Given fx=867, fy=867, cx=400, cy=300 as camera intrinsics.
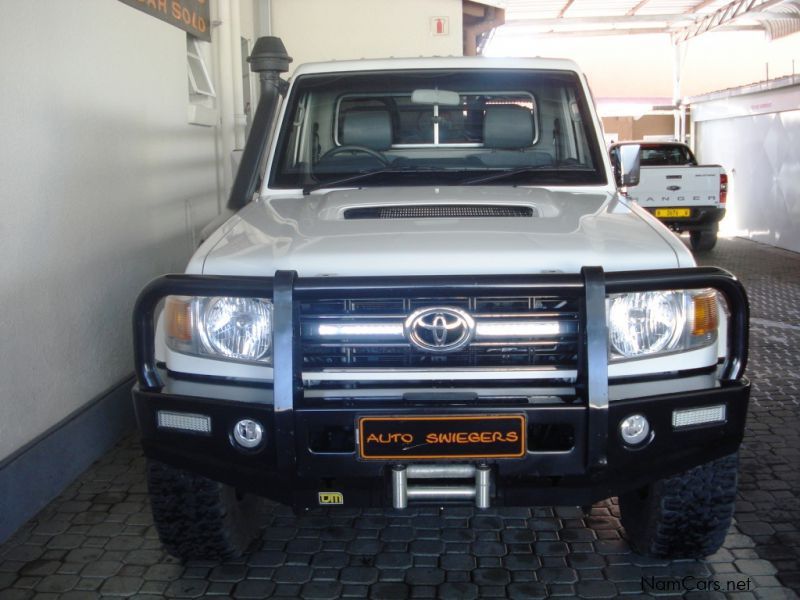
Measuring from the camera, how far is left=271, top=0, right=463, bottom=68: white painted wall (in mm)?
9414

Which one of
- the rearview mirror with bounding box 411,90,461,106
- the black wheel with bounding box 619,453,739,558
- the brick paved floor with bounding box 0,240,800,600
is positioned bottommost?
the brick paved floor with bounding box 0,240,800,600

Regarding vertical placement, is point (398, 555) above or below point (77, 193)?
below

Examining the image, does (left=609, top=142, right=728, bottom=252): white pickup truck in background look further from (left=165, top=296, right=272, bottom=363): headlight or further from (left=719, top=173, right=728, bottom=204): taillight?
(left=165, top=296, right=272, bottom=363): headlight

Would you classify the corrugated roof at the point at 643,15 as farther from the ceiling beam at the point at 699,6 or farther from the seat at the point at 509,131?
the seat at the point at 509,131

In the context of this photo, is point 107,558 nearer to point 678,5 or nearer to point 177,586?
point 177,586

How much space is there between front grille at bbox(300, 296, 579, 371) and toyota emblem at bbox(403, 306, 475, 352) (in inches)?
1.3

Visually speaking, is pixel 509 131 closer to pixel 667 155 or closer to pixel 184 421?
pixel 184 421

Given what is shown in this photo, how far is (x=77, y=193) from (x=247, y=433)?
7.44ft

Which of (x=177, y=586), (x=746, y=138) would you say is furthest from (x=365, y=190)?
(x=746, y=138)

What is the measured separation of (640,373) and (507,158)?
1546mm

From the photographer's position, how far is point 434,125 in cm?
419

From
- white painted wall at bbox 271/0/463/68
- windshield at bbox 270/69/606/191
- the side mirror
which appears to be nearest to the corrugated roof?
white painted wall at bbox 271/0/463/68

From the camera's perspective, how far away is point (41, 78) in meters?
4.00

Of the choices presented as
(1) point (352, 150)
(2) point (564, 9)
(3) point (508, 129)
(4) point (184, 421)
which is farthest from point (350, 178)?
(2) point (564, 9)
